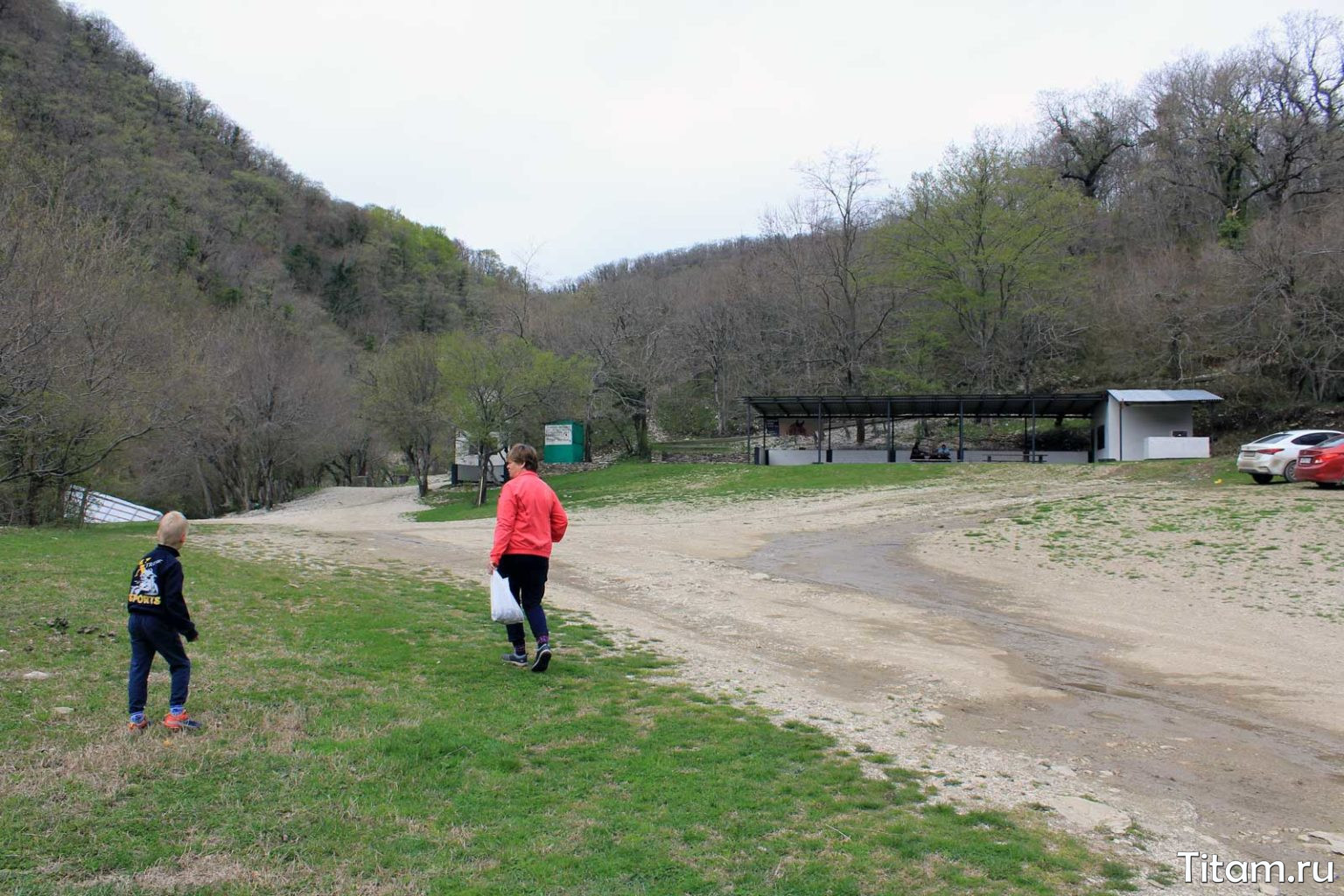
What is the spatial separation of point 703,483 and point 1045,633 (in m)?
23.7

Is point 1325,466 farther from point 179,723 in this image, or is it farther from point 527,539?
point 179,723

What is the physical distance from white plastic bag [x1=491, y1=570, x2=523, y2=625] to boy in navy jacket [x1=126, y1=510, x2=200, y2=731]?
7.14 ft

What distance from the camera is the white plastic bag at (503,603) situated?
6.63m

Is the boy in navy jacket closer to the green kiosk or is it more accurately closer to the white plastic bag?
the white plastic bag

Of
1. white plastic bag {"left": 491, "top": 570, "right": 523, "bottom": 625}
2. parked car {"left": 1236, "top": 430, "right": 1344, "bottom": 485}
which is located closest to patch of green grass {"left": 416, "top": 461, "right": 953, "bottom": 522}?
parked car {"left": 1236, "top": 430, "right": 1344, "bottom": 485}

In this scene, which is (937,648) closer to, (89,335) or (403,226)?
(89,335)

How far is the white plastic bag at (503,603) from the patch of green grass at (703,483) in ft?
73.3

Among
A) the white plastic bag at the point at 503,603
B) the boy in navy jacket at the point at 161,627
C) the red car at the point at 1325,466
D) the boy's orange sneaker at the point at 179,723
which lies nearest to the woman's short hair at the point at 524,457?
the white plastic bag at the point at 503,603

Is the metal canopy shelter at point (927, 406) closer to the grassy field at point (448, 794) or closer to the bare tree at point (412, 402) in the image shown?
the bare tree at point (412, 402)

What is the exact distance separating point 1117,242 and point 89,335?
57.3 meters

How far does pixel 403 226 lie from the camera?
10700cm

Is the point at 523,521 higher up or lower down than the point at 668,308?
lower down

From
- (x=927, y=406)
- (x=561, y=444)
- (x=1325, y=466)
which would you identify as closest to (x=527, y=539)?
(x=1325, y=466)

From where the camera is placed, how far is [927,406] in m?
39.9
